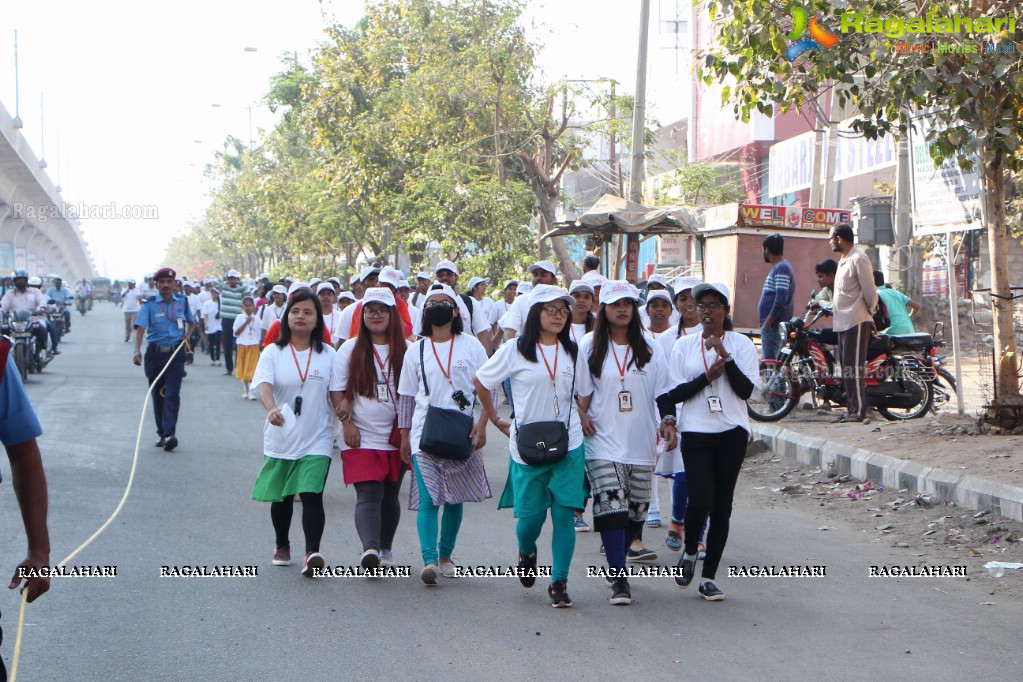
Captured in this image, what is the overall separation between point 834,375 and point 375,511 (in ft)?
25.1

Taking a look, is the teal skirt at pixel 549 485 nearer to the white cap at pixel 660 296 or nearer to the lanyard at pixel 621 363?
the lanyard at pixel 621 363

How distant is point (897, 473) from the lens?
9.68 m

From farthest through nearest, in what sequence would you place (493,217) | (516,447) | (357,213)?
(357,213)
(493,217)
(516,447)

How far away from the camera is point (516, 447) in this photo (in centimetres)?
619

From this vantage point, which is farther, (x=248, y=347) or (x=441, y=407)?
(x=248, y=347)

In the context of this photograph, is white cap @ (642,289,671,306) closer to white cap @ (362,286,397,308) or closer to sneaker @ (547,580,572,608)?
white cap @ (362,286,397,308)

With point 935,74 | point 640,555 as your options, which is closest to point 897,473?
point 935,74

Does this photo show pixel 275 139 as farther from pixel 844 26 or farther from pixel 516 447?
pixel 516 447

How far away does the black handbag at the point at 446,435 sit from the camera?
21.4 feet

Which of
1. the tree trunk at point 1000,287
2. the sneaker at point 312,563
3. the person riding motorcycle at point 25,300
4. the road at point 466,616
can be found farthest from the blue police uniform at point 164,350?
the person riding motorcycle at point 25,300

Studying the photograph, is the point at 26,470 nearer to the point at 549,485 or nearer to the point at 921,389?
the point at 549,485

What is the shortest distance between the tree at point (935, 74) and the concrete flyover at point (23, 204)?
27.2m

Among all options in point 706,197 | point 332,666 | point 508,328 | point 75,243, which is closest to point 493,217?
point 706,197

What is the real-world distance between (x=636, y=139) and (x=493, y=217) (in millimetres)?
6566
